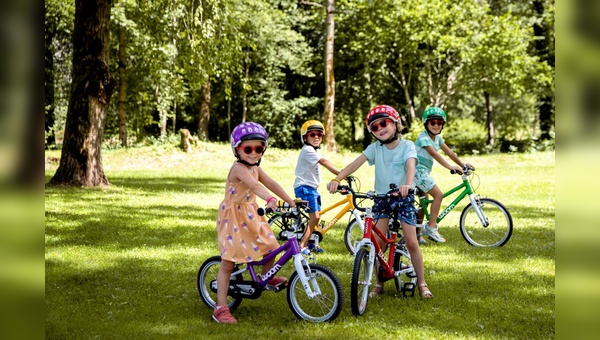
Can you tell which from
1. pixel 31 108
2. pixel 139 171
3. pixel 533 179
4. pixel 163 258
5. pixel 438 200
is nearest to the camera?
pixel 31 108

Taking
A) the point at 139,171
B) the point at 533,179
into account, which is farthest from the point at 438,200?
the point at 139,171

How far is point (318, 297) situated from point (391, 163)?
5.35 feet

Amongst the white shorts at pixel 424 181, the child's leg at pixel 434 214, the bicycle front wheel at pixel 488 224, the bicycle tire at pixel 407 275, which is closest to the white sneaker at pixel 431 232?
the child's leg at pixel 434 214

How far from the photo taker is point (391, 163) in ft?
21.0

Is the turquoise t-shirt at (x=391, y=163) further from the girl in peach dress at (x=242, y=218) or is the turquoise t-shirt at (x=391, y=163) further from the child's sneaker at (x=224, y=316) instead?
the child's sneaker at (x=224, y=316)

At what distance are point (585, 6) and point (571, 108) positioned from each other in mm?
169

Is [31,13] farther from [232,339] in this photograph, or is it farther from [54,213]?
[54,213]

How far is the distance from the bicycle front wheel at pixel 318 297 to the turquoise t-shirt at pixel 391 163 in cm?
134

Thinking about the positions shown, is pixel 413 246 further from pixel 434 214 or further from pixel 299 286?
pixel 434 214

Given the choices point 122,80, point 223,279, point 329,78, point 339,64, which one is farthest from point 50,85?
point 223,279

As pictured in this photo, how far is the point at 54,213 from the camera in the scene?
38.6 ft

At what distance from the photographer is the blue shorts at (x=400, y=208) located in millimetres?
6148

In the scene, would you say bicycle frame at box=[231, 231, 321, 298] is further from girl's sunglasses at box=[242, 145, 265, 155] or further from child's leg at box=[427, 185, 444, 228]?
child's leg at box=[427, 185, 444, 228]

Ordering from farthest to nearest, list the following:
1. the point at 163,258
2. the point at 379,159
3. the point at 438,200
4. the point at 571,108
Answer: the point at 438,200 < the point at 163,258 < the point at 379,159 < the point at 571,108
